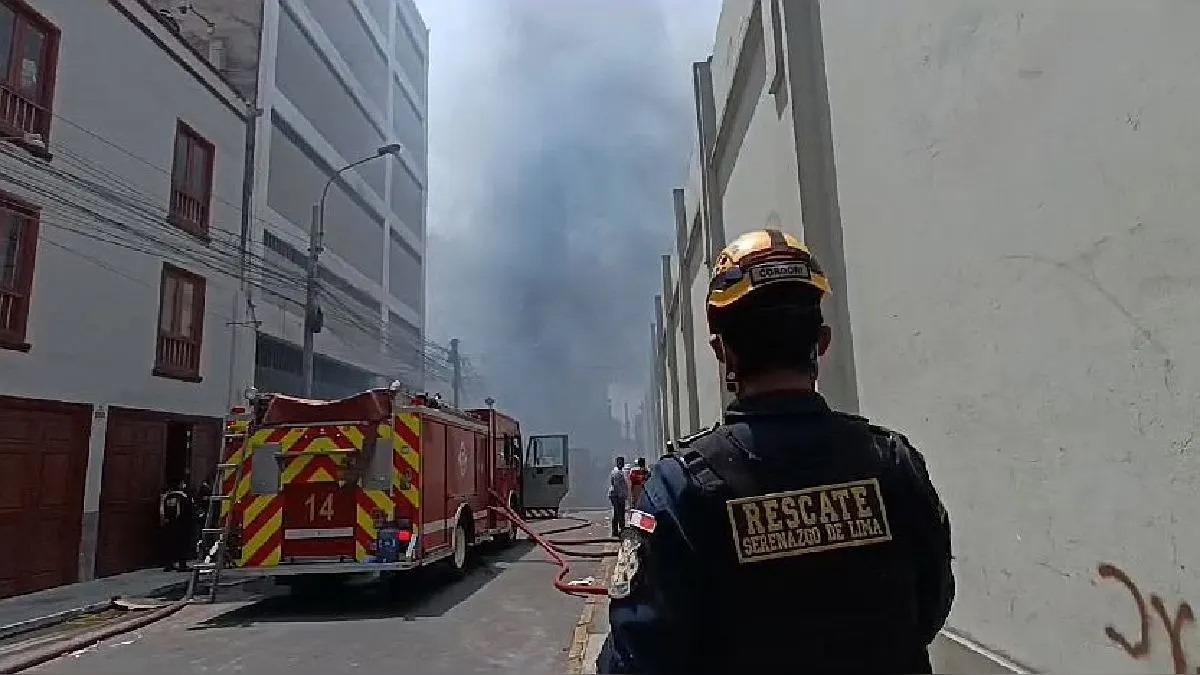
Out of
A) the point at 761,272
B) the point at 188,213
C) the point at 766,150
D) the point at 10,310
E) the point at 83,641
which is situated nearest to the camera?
the point at 761,272

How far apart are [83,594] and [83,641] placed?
3.66 meters

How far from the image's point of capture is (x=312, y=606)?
10367 millimetres

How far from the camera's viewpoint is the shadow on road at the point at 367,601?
31.0ft

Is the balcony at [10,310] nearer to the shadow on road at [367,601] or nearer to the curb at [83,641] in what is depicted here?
the curb at [83,641]

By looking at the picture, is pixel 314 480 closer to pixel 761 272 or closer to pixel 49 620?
pixel 49 620

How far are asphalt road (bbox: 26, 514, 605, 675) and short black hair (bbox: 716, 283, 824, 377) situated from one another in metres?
5.73

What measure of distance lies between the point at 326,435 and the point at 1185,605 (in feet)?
Answer: 29.9

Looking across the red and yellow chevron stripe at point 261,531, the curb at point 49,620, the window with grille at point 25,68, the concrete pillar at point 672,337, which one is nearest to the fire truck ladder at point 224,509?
the red and yellow chevron stripe at point 261,531

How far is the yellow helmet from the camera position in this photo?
1.68 m

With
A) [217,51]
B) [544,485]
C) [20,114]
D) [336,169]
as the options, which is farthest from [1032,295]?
[336,169]

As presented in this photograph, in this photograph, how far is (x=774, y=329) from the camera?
1.67m

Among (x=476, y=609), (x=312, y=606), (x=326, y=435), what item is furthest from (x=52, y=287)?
(x=476, y=609)

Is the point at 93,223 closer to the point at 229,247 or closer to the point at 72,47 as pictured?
the point at 72,47

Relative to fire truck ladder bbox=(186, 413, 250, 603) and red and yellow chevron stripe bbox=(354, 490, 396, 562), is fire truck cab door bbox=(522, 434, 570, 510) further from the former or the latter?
red and yellow chevron stripe bbox=(354, 490, 396, 562)
